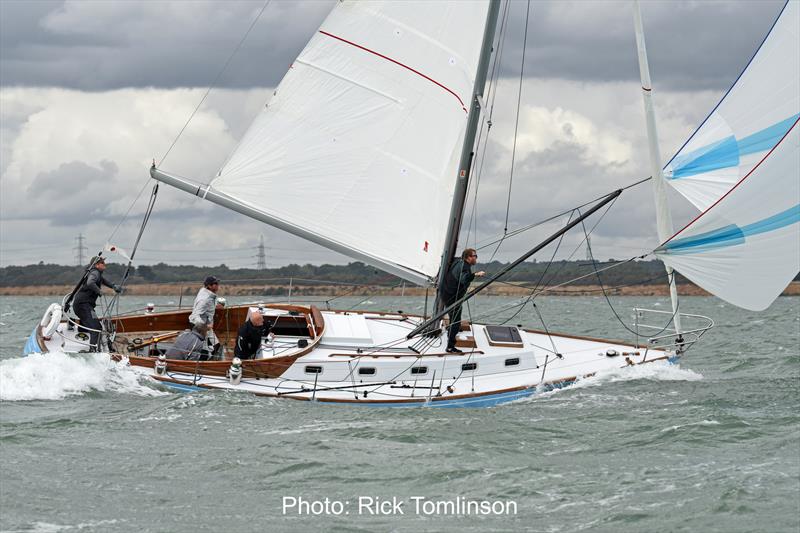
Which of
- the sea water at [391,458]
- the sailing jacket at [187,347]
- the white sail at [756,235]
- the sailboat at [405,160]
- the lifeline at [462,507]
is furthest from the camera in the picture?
the sailboat at [405,160]

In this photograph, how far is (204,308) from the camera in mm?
16891

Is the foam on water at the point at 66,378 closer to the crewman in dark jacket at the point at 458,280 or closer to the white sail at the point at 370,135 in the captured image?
the white sail at the point at 370,135

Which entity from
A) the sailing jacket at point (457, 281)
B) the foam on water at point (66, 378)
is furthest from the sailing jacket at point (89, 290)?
the sailing jacket at point (457, 281)

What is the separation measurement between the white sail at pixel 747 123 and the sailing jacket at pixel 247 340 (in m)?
7.62

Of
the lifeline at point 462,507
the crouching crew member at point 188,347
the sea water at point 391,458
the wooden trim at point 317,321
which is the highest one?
the wooden trim at point 317,321

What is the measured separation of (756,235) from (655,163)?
10.7ft

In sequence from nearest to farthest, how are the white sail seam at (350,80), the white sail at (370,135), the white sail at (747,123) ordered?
1. the white sail at (747,123)
2. the white sail at (370,135)
3. the white sail seam at (350,80)

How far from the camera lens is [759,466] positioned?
12.7 m

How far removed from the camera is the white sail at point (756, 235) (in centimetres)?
1455

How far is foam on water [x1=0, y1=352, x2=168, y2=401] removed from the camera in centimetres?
1639

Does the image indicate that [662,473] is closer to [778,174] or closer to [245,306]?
[778,174]

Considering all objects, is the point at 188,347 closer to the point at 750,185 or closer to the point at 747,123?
the point at 750,185

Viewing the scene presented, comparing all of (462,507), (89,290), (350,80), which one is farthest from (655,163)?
(89,290)

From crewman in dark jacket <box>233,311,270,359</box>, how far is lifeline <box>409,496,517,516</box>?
226 inches
